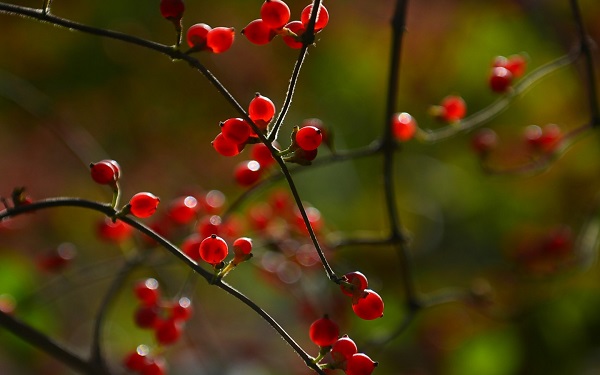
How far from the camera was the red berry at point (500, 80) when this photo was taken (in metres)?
0.95

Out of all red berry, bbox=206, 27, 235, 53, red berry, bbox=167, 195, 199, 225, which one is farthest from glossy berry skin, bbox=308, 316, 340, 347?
red berry, bbox=167, 195, 199, 225

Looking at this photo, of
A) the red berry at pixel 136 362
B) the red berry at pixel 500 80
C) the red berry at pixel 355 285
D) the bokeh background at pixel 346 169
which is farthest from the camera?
the bokeh background at pixel 346 169

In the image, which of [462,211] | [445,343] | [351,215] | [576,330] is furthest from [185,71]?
[576,330]

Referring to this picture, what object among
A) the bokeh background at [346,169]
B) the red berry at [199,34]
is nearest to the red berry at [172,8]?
the red berry at [199,34]

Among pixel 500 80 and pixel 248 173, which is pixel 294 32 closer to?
pixel 248 173

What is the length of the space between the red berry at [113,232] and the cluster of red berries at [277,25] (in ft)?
1.61

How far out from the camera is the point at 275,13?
609mm

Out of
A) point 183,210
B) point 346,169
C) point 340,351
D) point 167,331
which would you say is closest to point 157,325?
point 167,331

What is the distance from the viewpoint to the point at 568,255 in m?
1.30

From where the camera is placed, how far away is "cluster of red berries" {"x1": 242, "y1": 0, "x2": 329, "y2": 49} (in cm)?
61

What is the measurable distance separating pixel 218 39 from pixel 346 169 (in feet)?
5.05

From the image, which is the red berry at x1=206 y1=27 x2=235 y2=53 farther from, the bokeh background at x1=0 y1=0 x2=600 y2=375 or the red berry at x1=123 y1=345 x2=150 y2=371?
the bokeh background at x1=0 y1=0 x2=600 y2=375

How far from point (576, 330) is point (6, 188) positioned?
193cm

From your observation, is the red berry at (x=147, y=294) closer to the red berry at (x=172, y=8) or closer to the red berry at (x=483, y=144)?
the red berry at (x=172, y=8)
